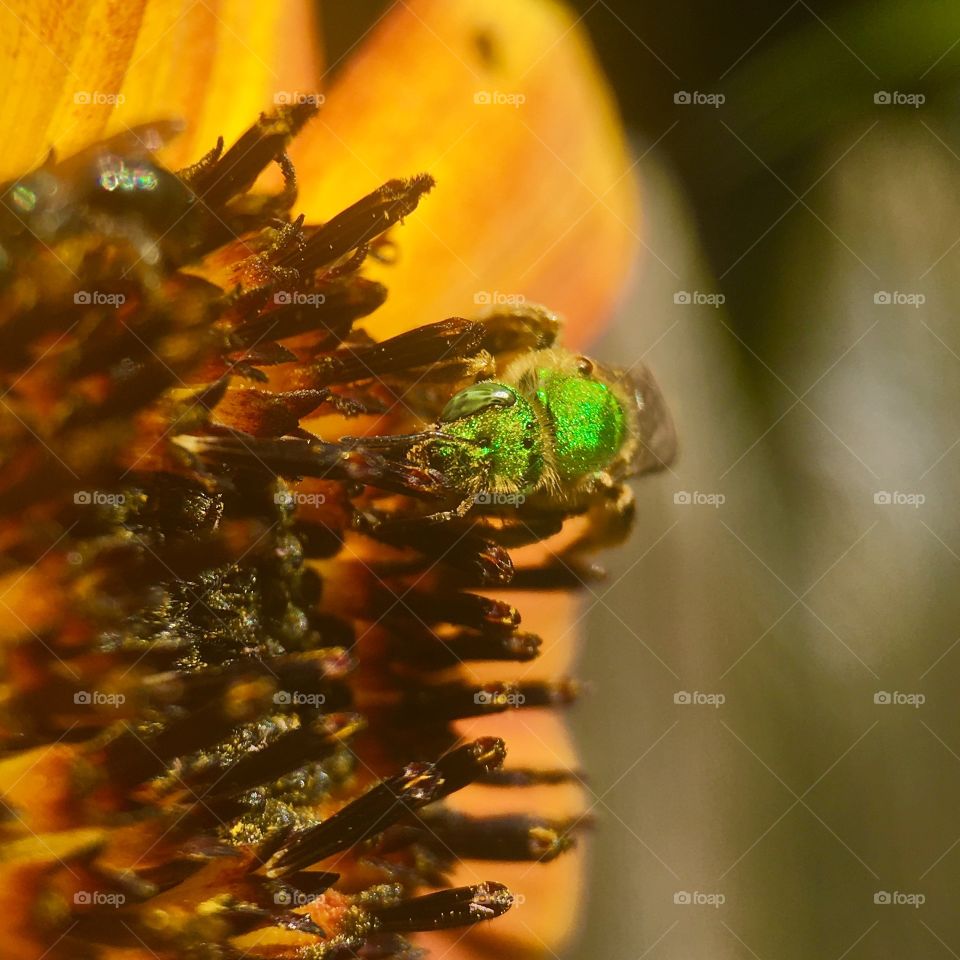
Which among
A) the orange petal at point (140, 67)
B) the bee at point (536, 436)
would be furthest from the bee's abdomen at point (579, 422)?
the orange petal at point (140, 67)

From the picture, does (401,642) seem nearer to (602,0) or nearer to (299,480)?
(299,480)

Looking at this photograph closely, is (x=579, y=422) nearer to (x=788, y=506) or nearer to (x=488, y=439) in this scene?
(x=488, y=439)

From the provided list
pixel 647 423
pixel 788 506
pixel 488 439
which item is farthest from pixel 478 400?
pixel 788 506

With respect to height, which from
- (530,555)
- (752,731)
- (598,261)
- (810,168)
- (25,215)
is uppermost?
(810,168)

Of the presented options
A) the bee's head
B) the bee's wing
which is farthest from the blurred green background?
the bee's head

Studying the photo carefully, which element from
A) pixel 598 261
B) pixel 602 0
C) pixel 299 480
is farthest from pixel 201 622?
pixel 602 0

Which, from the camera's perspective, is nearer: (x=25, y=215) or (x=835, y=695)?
(x=25, y=215)

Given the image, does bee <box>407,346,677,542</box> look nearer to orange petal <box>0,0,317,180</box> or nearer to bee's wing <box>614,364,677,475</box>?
bee's wing <box>614,364,677,475</box>
